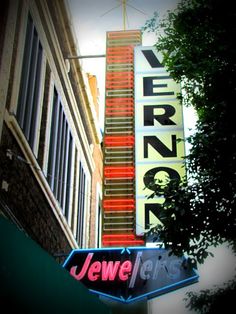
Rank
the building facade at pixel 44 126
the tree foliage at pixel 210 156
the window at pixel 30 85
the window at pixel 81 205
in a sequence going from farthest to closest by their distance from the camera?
the window at pixel 81 205 < the window at pixel 30 85 < the building facade at pixel 44 126 < the tree foliage at pixel 210 156

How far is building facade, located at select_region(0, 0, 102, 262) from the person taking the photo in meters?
8.70

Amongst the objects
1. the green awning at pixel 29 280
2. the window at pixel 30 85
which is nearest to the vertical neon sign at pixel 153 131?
the window at pixel 30 85

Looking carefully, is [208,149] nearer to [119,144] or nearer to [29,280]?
[29,280]

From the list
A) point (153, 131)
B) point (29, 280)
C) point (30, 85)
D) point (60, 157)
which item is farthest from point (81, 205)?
point (29, 280)

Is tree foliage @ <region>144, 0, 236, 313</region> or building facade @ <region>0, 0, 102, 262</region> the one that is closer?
tree foliage @ <region>144, 0, 236, 313</region>

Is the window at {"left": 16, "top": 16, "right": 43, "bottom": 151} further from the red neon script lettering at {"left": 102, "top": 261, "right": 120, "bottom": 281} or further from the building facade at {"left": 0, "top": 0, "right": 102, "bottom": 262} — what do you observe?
the red neon script lettering at {"left": 102, "top": 261, "right": 120, "bottom": 281}

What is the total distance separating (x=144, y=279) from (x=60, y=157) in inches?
175

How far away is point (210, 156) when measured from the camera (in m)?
7.73

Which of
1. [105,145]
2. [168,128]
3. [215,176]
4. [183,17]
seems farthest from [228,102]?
[105,145]

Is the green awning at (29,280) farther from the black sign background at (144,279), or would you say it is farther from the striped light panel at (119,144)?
the striped light panel at (119,144)

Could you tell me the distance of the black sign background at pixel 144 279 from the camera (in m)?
10.7

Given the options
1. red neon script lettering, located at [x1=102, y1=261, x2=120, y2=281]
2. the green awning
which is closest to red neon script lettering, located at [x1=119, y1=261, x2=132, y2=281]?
red neon script lettering, located at [x1=102, y1=261, x2=120, y2=281]

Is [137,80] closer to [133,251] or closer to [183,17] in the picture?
[183,17]

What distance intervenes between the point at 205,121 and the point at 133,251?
4112 millimetres
